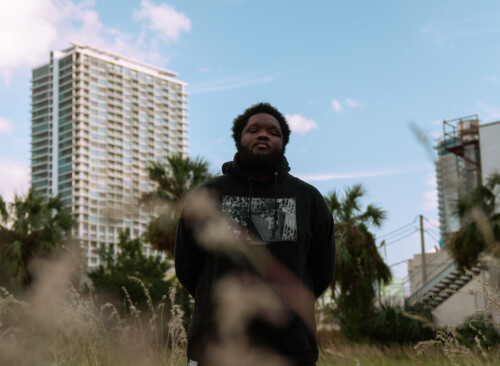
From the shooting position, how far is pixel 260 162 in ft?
7.47

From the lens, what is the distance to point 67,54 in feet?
481

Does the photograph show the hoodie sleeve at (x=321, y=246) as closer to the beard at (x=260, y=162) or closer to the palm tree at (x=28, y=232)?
the beard at (x=260, y=162)

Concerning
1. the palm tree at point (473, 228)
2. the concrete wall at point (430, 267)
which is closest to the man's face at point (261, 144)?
the palm tree at point (473, 228)

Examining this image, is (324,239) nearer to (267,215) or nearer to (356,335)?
(267,215)

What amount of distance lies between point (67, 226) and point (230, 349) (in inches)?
→ 753

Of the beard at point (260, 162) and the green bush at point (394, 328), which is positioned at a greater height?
the beard at point (260, 162)

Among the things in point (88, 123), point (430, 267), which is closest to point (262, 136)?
point (430, 267)

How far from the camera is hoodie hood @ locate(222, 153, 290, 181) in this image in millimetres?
2337

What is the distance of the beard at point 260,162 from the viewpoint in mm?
2279

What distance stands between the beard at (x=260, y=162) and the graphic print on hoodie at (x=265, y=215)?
0.12 m

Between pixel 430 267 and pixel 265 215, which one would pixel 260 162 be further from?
pixel 430 267

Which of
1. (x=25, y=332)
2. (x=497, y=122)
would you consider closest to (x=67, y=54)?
(x=497, y=122)

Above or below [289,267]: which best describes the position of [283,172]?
above

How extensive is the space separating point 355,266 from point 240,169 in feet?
52.6
